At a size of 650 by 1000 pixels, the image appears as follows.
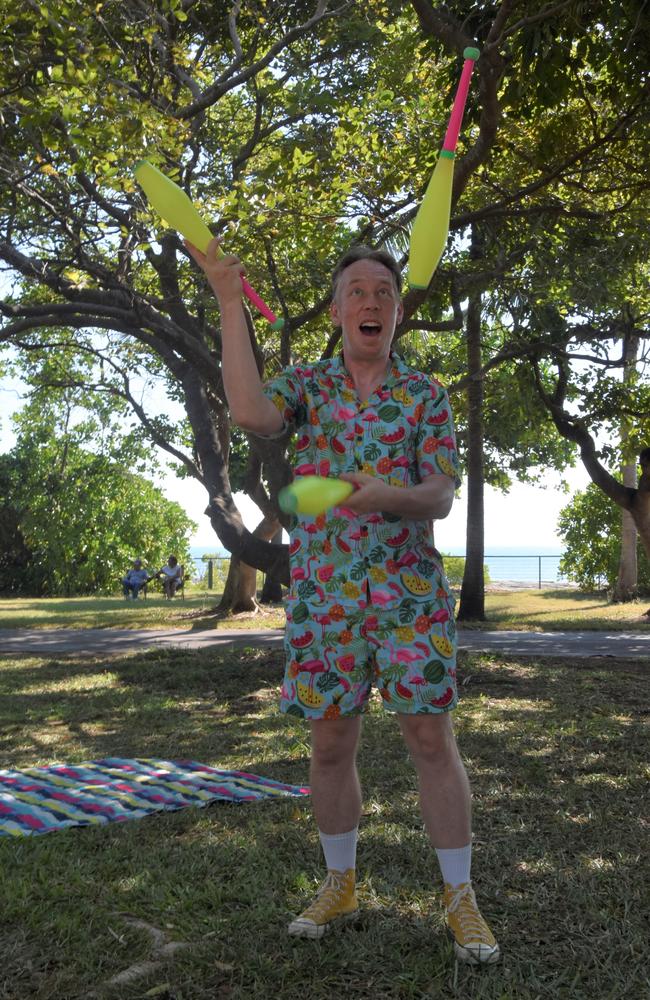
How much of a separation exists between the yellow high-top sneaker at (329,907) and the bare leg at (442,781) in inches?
13.3

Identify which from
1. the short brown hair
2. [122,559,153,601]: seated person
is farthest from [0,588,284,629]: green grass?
the short brown hair

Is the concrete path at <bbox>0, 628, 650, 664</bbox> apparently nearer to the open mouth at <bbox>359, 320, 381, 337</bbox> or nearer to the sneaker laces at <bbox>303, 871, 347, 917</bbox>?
the sneaker laces at <bbox>303, 871, 347, 917</bbox>

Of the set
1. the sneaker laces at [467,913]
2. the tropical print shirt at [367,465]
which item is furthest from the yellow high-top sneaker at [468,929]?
the tropical print shirt at [367,465]

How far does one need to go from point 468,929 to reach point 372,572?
931mm

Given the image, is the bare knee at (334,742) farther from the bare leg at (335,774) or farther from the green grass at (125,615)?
the green grass at (125,615)

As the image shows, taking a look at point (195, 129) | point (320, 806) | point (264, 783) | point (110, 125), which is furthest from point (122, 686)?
point (320, 806)

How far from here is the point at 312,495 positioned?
6.46 ft

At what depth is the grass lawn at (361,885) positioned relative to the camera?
7.31 ft

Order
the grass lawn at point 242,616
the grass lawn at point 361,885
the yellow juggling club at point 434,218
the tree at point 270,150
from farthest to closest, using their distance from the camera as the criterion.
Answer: the grass lawn at point 242,616 < the tree at point 270,150 < the yellow juggling club at point 434,218 < the grass lawn at point 361,885

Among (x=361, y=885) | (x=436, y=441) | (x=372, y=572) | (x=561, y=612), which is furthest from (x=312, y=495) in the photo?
(x=561, y=612)

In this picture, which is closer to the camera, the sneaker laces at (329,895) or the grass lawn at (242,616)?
the sneaker laces at (329,895)

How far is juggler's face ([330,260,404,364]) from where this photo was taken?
2.46m

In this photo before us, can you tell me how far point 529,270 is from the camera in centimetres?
916

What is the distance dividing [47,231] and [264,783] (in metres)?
7.24
